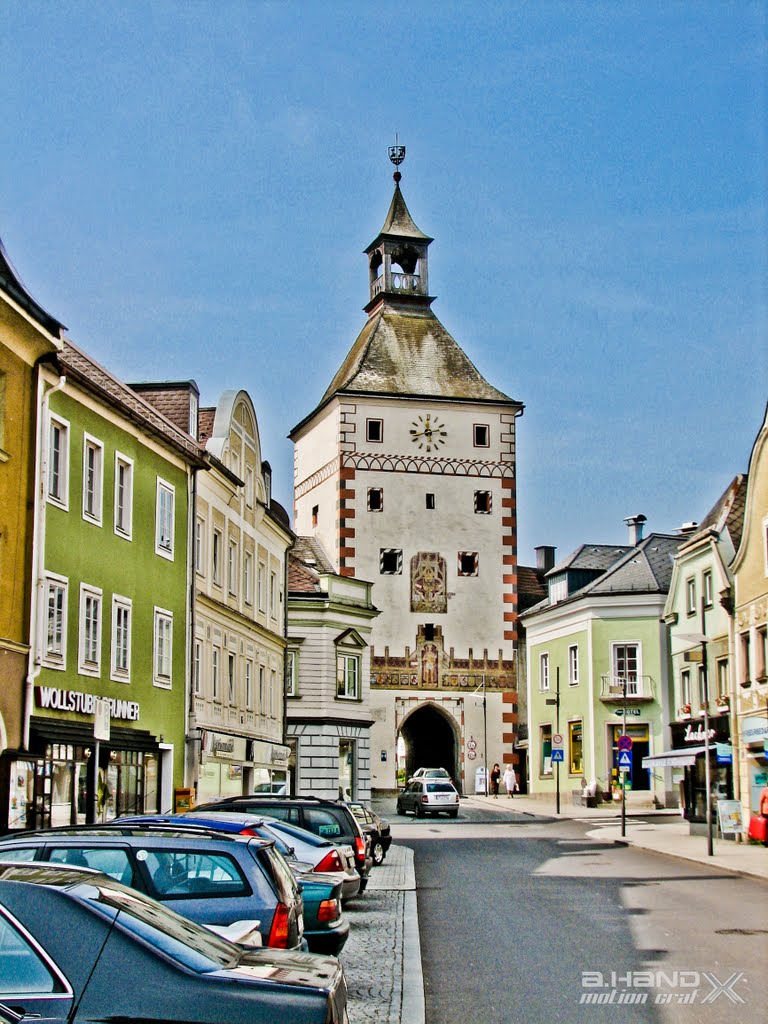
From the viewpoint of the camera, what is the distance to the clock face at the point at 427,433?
77.6 meters

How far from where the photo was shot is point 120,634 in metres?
31.8

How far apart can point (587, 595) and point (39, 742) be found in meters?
41.3

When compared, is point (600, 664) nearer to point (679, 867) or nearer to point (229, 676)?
point (229, 676)

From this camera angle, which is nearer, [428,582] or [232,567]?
[232,567]

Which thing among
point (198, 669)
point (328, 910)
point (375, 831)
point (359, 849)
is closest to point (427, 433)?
point (198, 669)

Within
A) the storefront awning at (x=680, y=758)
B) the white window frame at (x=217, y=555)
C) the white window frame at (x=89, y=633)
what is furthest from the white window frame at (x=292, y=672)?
the white window frame at (x=89, y=633)

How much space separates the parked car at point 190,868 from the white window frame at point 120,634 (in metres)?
19.8

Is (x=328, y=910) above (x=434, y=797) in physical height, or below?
above

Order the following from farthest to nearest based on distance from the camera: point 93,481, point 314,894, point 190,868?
point 93,481 < point 314,894 < point 190,868

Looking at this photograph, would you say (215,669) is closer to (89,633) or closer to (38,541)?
(89,633)

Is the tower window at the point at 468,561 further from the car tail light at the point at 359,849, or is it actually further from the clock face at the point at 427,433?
the car tail light at the point at 359,849

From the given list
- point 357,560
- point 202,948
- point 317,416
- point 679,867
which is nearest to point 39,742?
point 679,867

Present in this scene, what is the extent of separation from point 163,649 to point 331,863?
18953 millimetres

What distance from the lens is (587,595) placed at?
213 ft
